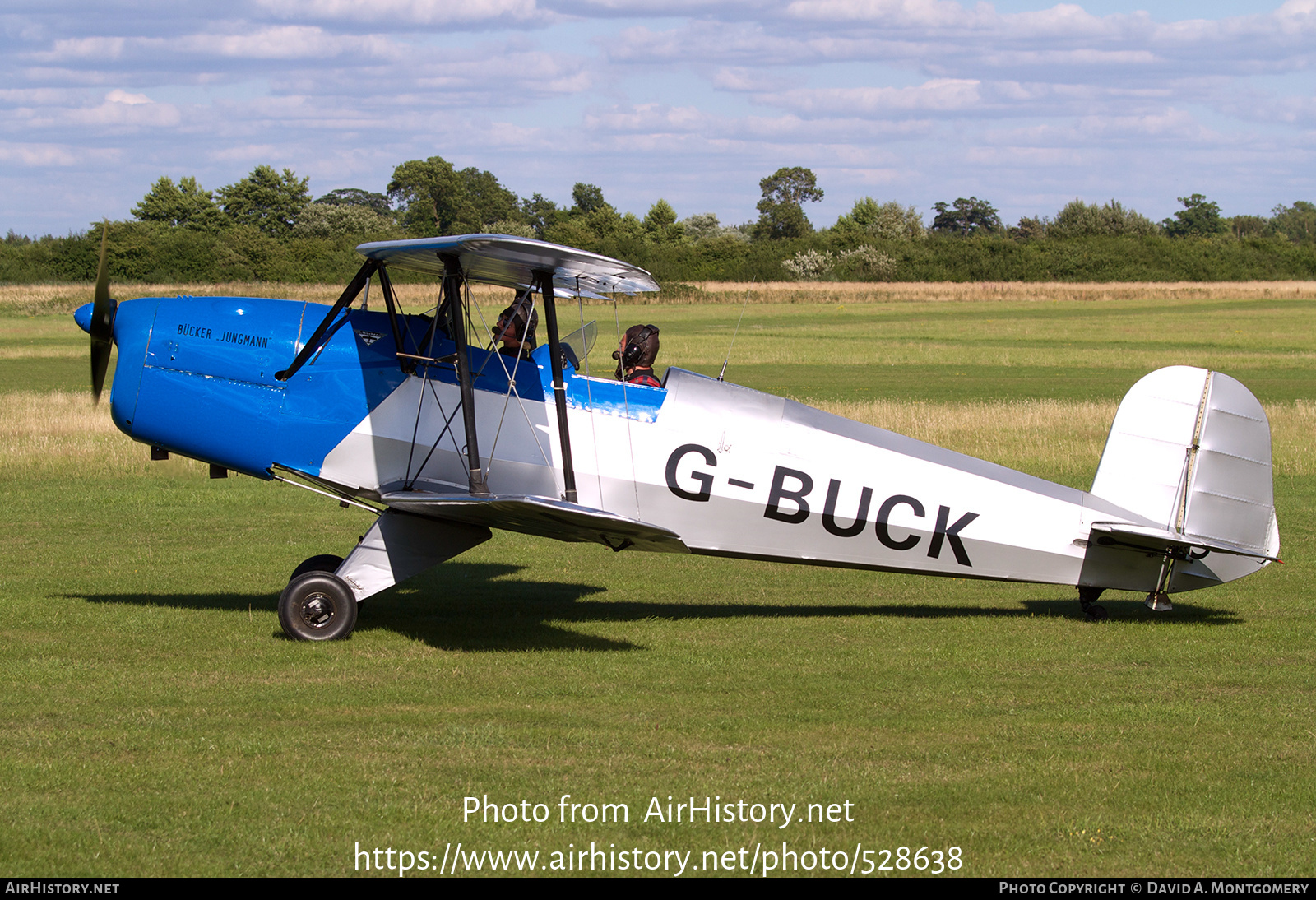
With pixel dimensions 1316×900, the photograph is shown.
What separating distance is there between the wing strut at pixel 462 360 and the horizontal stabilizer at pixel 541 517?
152 millimetres

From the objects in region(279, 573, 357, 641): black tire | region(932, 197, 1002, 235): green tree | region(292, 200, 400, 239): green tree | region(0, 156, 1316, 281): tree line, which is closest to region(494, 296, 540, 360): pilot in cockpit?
region(279, 573, 357, 641): black tire

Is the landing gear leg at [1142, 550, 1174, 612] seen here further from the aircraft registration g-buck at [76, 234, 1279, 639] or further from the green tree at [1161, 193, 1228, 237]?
the green tree at [1161, 193, 1228, 237]

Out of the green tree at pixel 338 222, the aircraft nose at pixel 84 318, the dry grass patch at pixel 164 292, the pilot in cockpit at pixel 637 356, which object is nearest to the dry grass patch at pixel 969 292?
the green tree at pixel 338 222

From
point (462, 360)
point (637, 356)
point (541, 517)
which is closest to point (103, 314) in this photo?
point (462, 360)

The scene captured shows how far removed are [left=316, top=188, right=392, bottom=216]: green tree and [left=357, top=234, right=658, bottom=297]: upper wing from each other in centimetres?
8706

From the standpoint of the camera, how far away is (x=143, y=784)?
5352 millimetres

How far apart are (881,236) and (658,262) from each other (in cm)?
2416

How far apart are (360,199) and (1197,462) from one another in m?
106

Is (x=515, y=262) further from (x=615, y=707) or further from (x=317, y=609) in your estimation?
(x=615, y=707)

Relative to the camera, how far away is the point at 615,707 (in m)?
6.72

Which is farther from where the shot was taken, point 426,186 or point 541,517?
point 426,186

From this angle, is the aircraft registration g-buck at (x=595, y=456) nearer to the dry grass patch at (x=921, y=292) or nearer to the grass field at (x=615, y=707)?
the grass field at (x=615, y=707)

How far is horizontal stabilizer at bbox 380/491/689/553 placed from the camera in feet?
23.1

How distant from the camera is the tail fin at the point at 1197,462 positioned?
27.4 ft
